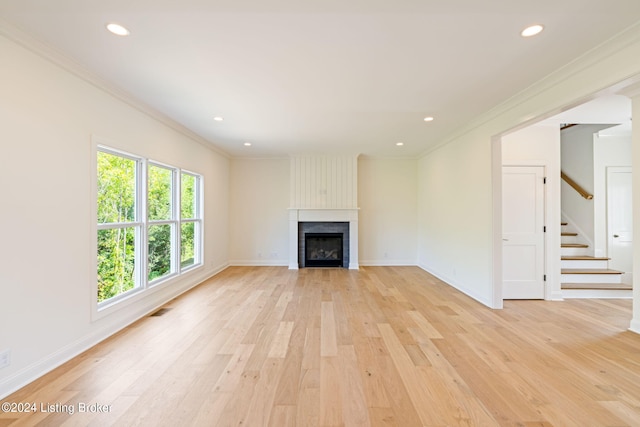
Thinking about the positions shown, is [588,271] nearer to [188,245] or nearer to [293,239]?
[293,239]

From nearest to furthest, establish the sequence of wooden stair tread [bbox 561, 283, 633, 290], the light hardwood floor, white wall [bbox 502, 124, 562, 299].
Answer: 1. the light hardwood floor
2. white wall [bbox 502, 124, 562, 299]
3. wooden stair tread [bbox 561, 283, 633, 290]

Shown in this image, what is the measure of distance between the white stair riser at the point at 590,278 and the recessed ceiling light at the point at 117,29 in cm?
656

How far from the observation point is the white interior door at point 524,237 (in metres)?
4.23

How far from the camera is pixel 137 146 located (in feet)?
11.2

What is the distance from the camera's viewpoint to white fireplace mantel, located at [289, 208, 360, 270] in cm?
652

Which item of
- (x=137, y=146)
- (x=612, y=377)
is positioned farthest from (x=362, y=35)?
(x=612, y=377)

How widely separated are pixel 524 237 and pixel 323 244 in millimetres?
4013

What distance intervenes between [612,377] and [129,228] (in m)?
5.05

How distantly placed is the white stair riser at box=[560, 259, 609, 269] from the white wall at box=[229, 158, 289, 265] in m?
5.57

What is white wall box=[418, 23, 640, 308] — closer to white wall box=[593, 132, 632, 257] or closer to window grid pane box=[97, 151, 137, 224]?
white wall box=[593, 132, 632, 257]

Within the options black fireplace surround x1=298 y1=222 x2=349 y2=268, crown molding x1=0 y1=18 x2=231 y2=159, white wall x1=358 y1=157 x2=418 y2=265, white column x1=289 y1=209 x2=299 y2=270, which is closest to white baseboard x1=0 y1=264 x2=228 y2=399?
crown molding x1=0 y1=18 x2=231 y2=159

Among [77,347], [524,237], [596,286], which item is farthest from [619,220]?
[77,347]

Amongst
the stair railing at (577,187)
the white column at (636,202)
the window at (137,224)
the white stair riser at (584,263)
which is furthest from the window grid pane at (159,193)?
the stair railing at (577,187)

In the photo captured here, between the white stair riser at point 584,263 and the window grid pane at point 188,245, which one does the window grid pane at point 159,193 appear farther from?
the white stair riser at point 584,263
